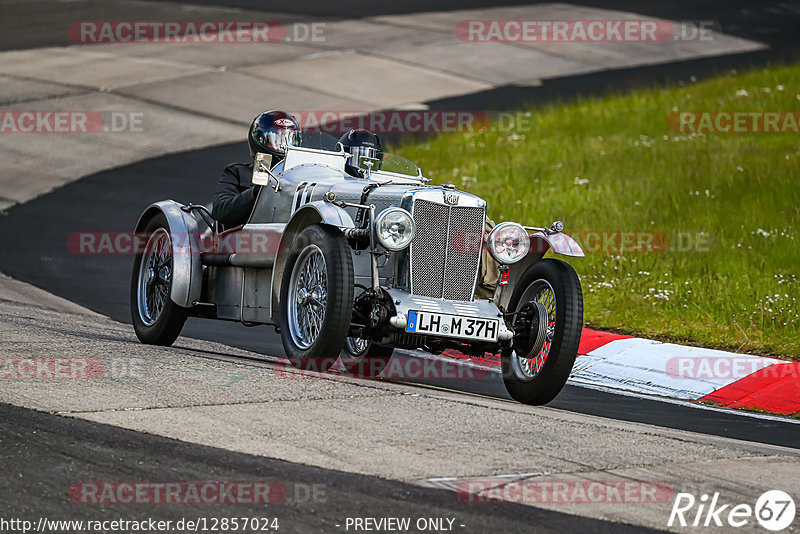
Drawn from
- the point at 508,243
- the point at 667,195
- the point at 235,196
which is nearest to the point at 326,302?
the point at 508,243

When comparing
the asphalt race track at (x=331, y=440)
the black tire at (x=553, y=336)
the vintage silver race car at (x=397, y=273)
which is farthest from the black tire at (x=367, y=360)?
the black tire at (x=553, y=336)

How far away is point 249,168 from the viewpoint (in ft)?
29.7

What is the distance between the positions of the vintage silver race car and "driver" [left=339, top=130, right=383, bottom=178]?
0.57 ft

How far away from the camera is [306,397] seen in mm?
6496

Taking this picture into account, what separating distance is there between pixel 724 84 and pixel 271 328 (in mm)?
12530

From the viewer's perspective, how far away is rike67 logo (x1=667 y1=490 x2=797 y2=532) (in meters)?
4.86

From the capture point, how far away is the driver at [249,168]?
8742mm

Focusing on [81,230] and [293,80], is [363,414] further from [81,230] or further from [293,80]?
[293,80]

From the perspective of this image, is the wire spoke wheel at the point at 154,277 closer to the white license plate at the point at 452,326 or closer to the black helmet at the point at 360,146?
the black helmet at the point at 360,146

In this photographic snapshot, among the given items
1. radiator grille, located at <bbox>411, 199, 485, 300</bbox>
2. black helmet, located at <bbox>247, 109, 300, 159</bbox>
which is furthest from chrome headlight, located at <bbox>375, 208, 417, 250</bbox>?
black helmet, located at <bbox>247, 109, 300, 159</bbox>

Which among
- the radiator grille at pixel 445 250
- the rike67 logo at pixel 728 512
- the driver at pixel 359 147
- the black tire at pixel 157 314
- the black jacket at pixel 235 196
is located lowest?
the rike67 logo at pixel 728 512

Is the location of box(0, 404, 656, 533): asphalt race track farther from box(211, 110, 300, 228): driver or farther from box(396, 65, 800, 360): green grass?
box(396, 65, 800, 360): green grass

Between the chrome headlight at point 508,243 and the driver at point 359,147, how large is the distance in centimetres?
150

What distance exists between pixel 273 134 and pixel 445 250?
1.93 m
